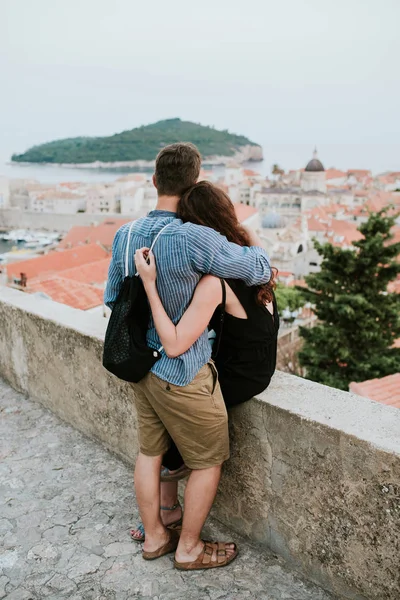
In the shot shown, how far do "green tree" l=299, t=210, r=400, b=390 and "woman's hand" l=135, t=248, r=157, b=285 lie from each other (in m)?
12.9

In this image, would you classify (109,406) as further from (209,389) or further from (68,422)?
A: (209,389)

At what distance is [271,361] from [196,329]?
39 centimetres

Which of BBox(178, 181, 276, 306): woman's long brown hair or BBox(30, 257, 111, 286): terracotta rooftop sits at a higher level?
BBox(178, 181, 276, 306): woman's long brown hair

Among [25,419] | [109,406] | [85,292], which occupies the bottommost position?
[85,292]

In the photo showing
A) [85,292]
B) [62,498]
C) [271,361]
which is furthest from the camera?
[85,292]

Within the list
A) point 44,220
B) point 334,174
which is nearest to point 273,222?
point 44,220

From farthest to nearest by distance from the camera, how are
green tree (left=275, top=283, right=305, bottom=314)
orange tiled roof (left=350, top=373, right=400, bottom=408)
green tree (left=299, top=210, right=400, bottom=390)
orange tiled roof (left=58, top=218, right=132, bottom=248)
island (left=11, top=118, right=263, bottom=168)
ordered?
island (left=11, top=118, right=263, bottom=168), orange tiled roof (left=58, top=218, right=132, bottom=248), green tree (left=275, top=283, right=305, bottom=314), green tree (left=299, top=210, right=400, bottom=390), orange tiled roof (left=350, top=373, right=400, bottom=408)

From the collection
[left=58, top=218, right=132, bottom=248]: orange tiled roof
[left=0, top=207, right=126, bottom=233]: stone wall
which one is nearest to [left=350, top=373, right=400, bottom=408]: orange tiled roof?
[left=58, top=218, right=132, bottom=248]: orange tiled roof

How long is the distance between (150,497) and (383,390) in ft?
21.3

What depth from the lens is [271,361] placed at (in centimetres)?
200

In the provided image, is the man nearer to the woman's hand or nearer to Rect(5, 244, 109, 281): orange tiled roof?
the woman's hand

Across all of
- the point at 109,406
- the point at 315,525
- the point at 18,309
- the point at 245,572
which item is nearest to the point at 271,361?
the point at 315,525

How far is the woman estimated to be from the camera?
69.1 inches

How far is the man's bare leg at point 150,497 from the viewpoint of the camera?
2043 mm
